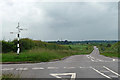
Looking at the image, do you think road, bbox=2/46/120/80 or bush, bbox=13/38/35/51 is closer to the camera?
road, bbox=2/46/120/80

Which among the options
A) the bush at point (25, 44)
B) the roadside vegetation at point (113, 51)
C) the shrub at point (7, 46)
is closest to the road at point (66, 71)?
the shrub at point (7, 46)

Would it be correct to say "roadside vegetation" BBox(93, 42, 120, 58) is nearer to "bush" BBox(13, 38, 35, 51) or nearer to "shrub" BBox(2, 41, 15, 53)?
"bush" BBox(13, 38, 35, 51)

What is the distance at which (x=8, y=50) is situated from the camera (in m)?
25.8

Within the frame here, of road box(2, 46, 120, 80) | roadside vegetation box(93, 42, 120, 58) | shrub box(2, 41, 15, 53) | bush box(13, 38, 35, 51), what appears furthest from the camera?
roadside vegetation box(93, 42, 120, 58)

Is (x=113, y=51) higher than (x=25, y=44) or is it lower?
lower

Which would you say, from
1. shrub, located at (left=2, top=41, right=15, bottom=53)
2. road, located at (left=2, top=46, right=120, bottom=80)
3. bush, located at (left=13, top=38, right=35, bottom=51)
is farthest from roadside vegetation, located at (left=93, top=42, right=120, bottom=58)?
road, located at (left=2, top=46, right=120, bottom=80)

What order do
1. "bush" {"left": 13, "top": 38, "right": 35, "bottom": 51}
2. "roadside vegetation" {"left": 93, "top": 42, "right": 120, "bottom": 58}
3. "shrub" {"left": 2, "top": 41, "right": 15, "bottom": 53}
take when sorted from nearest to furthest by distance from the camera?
"shrub" {"left": 2, "top": 41, "right": 15, "bottom": 53} → "bush" {"left": 13, "top": 38, "right": 35, "bottom": 51} → "roadside vegetation" {"left": 93, "top": 42, "right": 120, "bottom": 58}

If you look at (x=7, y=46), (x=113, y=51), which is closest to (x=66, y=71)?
(x=7, y=46)

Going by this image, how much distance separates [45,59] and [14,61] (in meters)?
3.17

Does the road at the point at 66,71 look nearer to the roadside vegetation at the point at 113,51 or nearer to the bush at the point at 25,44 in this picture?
the bush at the point at 25,44

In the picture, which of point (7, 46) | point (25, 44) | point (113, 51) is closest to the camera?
point (7, 46)

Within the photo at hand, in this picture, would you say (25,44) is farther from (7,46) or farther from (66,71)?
(66,71)

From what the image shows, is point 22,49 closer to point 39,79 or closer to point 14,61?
point 14,61

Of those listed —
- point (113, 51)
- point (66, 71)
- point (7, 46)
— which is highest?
point (7, 46)
